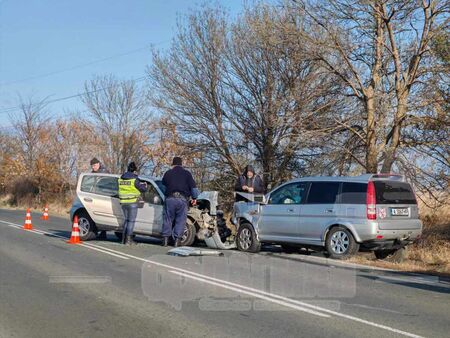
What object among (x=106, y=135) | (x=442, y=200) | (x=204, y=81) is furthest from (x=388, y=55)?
(x=106, y=135)

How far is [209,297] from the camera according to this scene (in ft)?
23.4

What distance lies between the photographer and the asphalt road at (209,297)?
5.74 m

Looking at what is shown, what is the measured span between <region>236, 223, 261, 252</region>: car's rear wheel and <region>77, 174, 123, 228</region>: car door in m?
2.88

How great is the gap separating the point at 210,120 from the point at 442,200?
8658mm

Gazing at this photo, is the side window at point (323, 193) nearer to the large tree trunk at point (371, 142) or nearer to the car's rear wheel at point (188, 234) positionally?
the car's rear wheel at point (188, 234)

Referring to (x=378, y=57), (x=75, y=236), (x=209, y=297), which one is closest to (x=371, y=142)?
(x=378, y=57)

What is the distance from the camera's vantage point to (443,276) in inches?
365

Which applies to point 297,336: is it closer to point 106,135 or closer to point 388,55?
point 388,55

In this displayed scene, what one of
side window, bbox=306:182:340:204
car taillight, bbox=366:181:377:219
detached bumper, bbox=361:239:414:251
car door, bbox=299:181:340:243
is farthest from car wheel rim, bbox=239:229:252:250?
car taillight, bbox=366:181:377:219

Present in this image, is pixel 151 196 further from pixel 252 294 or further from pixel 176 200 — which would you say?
pixel 252 294

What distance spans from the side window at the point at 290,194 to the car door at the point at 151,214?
8.52 ft

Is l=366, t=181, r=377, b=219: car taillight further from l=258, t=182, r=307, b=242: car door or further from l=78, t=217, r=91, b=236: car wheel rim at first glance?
l=78, t=217, r=91, b=236: car wheel rim

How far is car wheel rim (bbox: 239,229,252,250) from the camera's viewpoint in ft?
39.4

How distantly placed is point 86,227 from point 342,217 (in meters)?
6.38
